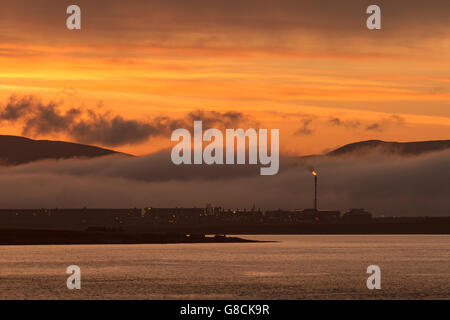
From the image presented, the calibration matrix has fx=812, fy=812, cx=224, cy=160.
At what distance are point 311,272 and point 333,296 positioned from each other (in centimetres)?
4959

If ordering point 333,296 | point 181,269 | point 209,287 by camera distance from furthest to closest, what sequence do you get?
point 181,269, point 209,287, point 333,296

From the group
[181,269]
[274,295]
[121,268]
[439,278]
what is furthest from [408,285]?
[121,268]

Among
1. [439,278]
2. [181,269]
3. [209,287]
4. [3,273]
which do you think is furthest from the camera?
[181,269]

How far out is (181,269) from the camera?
160m

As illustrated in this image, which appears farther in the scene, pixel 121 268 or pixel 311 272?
pixel 121 268

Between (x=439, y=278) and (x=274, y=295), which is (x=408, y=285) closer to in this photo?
(x=439, y=278)

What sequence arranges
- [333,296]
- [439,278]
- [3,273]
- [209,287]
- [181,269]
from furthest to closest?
[181,269]
[3,273]
[439,278]
[209,287]
[333,296]
